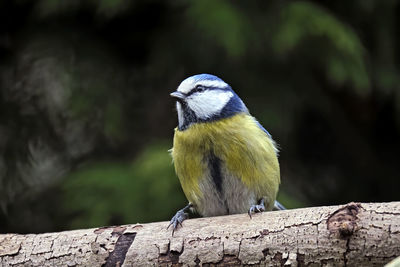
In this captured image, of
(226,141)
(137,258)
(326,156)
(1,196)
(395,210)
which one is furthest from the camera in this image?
(326,156)

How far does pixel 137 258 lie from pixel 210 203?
0.59m

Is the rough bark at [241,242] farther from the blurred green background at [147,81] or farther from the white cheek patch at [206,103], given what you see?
the blurred green background at [147,81]

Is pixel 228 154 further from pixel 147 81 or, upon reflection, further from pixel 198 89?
pixel 147 81

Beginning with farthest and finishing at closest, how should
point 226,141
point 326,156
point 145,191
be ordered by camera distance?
point 326,156 < point 145,191 < point 226,141

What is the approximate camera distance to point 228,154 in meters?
2.68

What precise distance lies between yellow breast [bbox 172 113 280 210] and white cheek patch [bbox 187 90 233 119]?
0.07 m

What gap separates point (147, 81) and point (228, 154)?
4.70 ft

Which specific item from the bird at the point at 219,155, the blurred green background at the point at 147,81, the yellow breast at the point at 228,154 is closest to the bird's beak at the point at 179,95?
the bird at the point at 219,155

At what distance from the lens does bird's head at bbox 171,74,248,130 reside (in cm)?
281

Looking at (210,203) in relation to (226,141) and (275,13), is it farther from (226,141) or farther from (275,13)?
(275,13)

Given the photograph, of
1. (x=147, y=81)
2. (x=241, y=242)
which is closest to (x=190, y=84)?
(x=241, y=242)

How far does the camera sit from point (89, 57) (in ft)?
12.6

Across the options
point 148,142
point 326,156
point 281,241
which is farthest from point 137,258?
point 326,156

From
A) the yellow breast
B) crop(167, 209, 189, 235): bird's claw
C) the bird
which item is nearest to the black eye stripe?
the bird
